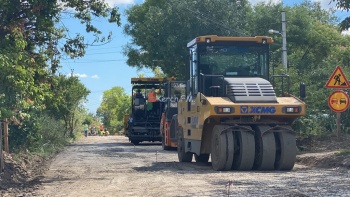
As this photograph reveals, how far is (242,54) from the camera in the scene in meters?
17.7

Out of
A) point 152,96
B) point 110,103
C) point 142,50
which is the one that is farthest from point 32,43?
point 110,103

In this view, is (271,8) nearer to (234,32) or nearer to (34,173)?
(234,32)

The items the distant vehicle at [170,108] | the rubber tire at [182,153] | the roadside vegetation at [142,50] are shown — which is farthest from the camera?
the distant vehicle at [170,108]

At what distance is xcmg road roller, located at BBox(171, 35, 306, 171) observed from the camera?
15.8m

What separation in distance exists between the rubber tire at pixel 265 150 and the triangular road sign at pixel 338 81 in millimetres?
3211

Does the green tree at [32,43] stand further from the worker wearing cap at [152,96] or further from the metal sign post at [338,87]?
the worker wearing cap at [152,96]

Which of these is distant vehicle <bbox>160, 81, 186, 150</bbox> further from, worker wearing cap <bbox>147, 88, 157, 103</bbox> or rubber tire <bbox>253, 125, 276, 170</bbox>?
rubber tire <bbox>253, 125, 276, 170</bbox>

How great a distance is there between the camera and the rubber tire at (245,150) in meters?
15.8

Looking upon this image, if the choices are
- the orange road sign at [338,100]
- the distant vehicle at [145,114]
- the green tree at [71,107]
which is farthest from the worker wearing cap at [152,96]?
the orange road sign at [338,100]

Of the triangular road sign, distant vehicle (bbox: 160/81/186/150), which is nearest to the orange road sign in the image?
the triangular road sign

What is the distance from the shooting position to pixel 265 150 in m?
15.8

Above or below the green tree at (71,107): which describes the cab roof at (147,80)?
above

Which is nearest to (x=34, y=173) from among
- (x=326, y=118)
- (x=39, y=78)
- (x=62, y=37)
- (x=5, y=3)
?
(x=39, y=78)

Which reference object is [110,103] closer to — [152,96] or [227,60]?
[152,96]
